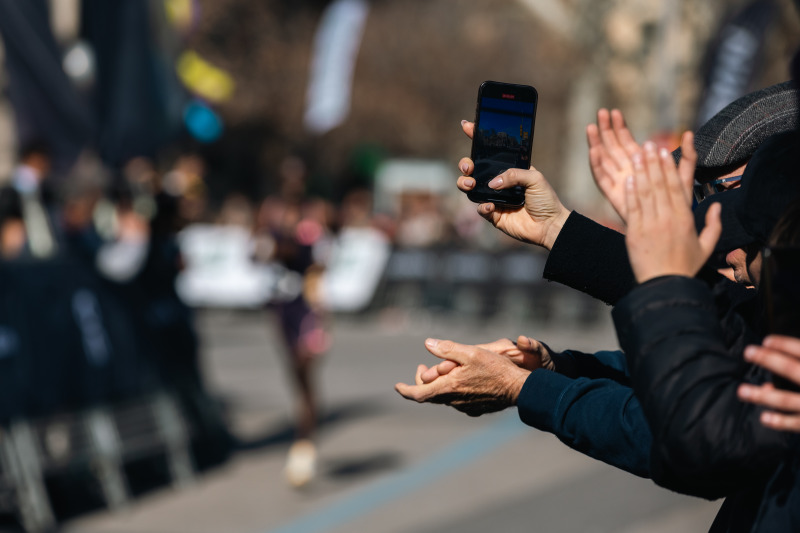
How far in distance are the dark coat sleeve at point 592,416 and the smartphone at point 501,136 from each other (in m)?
0.39

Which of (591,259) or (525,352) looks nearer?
(591,259)

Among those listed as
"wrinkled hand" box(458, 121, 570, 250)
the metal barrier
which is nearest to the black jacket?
"wrinkled hand" box(458, 121, 570, 250)

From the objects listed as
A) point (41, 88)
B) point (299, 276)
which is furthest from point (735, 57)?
point (41, 88)

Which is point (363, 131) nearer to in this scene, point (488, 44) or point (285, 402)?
point (488, 44)

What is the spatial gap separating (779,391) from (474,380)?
0.77 metres

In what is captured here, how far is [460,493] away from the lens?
7.89m

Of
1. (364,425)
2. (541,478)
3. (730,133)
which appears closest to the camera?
(730,133)

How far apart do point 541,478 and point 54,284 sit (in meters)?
3.71

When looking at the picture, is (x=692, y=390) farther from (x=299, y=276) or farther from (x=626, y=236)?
(x=299, y=276)

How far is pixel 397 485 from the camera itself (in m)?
8.17

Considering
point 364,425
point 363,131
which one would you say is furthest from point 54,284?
point 363,131

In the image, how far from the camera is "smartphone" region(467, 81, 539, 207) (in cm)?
242

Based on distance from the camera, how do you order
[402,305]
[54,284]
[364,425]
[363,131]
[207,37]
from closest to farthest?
[54,284], [364,425], [402,305], [207,37], [363,131]

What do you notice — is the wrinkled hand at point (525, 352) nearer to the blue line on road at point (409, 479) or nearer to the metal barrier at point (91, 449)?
the blue line on road at point (409, 479)
